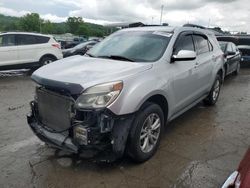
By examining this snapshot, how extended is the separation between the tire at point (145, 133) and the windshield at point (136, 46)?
807 millimetres

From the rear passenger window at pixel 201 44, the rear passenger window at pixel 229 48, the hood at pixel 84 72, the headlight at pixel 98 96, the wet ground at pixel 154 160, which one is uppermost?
the rear passenger window at pixel 201 44

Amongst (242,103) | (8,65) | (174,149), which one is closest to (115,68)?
(174,149)

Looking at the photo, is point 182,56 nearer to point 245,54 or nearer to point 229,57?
point 229,57

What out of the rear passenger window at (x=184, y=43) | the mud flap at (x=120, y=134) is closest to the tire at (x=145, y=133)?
the mud flap at (x=120, y=134)

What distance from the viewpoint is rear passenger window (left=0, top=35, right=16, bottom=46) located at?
1091 cm

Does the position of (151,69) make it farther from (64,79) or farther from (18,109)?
(18,109)

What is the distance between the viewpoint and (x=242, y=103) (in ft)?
23.7

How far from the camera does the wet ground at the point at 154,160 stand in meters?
3.49

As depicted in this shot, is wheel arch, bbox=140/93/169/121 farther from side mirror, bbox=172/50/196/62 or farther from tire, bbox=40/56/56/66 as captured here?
tire, bbox=40/56/56/66

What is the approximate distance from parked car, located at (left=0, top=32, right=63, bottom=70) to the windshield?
6963 mm

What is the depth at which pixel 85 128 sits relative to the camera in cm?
329

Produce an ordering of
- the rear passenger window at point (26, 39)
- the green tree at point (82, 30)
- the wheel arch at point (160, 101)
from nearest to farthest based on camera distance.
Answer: the wheel arch at point (160, 101) < the rear passenger window at point (26, 39) < the green tree at point (82, 30)

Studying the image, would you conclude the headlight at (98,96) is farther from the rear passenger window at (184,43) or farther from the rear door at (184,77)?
the rear passenger window at (184,43)

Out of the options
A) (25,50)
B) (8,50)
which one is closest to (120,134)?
(8,50)
